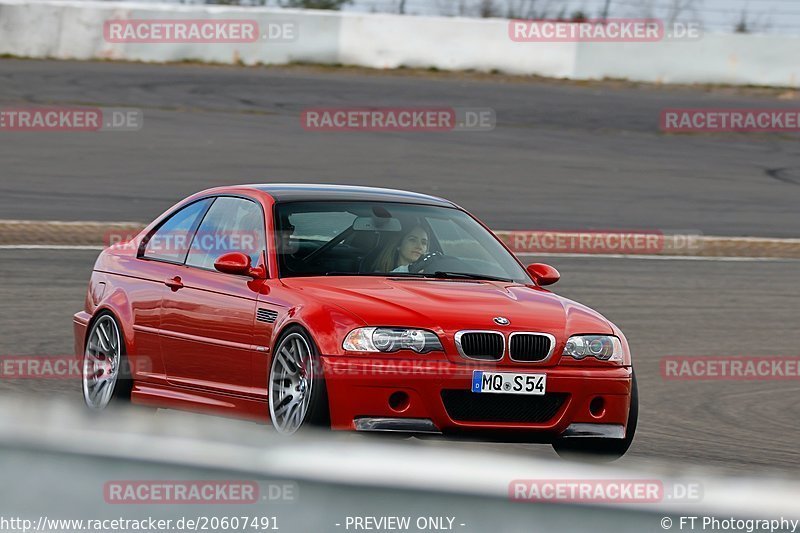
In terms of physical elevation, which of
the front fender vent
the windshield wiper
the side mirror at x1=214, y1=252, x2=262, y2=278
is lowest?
the front fender vent

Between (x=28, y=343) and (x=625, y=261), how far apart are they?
747 centimetres

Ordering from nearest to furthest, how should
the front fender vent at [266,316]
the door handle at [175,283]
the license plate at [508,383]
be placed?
the license plate at [508,383]
the front fender vent at [266,316]
the door handle at [175,283]

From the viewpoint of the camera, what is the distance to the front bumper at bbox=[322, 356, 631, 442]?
6.63 metres

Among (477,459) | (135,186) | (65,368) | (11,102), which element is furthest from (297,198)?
(11,102)

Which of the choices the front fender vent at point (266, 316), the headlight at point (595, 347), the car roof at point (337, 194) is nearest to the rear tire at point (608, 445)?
the headlight at point (595, 347)

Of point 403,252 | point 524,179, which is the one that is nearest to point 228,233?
point 403,252

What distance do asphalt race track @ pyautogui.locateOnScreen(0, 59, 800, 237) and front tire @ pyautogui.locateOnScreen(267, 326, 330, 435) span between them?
9.72 metres

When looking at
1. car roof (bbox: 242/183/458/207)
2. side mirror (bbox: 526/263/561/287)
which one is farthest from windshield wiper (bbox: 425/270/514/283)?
car roof (bbox: 242/183/458/207)

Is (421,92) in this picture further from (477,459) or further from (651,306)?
(477,459)

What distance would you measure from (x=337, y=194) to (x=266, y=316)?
1.12 meters

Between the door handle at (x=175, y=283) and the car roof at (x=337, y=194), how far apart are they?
2.07 ft

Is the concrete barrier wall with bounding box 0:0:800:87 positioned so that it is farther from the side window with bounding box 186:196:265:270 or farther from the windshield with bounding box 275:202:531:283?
the windshield with bounding box 275:202:531:283

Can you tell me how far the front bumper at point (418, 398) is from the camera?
21.7 feet

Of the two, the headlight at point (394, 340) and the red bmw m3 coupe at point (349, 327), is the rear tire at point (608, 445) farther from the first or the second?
the headlight at point (394, 340)
